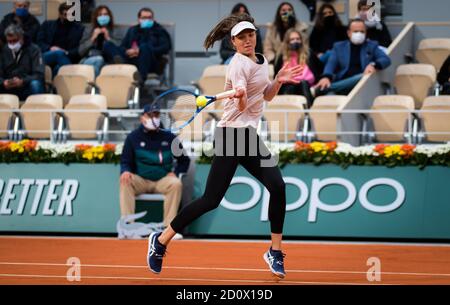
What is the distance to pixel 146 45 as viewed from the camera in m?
16.2

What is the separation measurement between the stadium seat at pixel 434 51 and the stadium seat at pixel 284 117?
2845 mm

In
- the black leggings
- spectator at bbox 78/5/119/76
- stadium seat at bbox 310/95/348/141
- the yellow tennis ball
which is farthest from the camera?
spectator at bbox 78/5/119/76

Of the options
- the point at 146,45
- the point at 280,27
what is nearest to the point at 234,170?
the point at 280,27

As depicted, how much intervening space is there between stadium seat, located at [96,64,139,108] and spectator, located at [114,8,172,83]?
39 centimetres

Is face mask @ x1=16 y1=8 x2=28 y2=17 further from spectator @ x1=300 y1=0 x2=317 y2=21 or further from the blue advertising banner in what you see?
spectator @ x1=300 y1=0 x2=317 y2=21

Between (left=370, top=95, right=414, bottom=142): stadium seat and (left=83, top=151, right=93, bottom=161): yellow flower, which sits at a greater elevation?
(left=370, top=95, right=414, bottom=142): stadium seat

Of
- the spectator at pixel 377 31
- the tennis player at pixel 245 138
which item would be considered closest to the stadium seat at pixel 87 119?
the spectator at pixel 377 31

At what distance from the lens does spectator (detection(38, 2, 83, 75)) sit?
16875 mm

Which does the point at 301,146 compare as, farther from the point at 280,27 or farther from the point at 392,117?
the point at 280,27

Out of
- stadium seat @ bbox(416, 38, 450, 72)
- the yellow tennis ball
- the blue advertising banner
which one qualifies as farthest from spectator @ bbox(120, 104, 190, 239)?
the yellow tennis ball

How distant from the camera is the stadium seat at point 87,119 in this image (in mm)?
14852

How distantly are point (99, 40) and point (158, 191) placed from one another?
4.45m

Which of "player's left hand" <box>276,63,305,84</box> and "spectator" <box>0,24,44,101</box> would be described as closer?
"player's left hand" <box>276,63,305,84</box>
